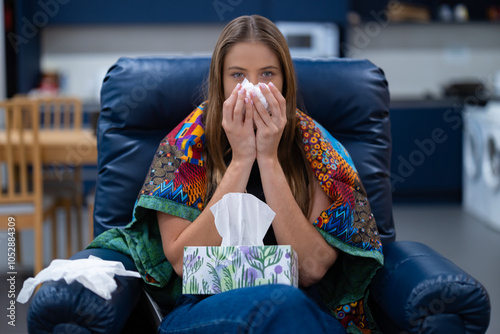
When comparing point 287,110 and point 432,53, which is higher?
point 287,110

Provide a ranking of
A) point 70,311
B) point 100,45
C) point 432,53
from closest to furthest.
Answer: point 70,311, point 100,45, point 432,53

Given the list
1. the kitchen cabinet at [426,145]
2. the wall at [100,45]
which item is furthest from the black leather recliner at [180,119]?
the wall at [100,45]

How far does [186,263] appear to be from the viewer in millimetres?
1369

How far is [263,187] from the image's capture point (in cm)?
153

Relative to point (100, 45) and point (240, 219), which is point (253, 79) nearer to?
point (240, 219)

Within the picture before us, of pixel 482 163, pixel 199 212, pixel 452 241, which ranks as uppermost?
pixel 199 212

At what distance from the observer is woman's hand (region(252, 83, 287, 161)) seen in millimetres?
1495

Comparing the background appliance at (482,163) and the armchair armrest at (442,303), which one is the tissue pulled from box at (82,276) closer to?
the armchair armrest at (442,303)

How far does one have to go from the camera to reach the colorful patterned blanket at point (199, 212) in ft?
5.01

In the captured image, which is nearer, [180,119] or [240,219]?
[240,219]

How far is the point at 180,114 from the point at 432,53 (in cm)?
457

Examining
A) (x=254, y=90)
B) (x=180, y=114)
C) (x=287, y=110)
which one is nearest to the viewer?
(x=254, y=90)

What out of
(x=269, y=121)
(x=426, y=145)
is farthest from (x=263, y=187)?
(x=426, y=145)

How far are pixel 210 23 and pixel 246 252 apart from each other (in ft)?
14.7
